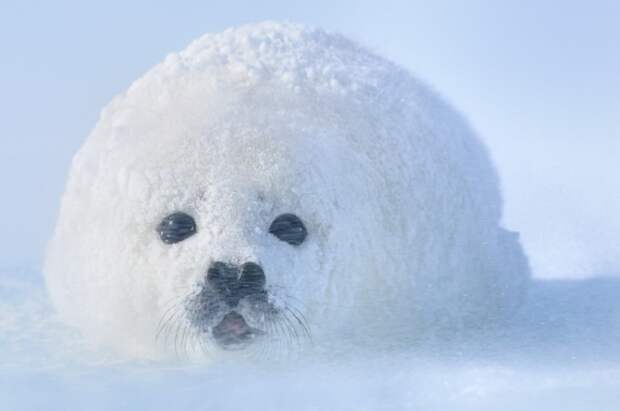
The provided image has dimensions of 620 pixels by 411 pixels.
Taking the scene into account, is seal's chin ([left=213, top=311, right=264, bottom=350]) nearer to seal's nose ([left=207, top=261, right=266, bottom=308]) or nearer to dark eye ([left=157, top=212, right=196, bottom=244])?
seal's nose ([left=207, top=261, right=266, bottom=308])

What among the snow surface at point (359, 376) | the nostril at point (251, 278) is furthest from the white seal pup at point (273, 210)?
the snow surface at point (359, 376)

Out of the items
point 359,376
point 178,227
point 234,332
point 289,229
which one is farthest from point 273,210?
point 359,376

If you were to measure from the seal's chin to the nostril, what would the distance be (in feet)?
0.43

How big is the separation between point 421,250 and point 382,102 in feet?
2.30

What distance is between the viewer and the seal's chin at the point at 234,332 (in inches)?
174

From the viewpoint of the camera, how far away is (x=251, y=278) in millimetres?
4328

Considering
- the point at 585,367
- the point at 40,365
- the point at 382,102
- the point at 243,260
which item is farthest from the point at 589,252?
the point at 40,365

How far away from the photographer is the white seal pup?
4496 mm

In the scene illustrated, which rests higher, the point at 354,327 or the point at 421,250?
the point at 421,250

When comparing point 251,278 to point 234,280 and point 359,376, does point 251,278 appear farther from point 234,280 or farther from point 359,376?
point 359,376

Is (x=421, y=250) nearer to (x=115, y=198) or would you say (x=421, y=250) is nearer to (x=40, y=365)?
(x=115, y=198)

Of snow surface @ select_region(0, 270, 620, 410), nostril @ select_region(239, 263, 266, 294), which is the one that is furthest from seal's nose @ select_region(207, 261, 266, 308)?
snow surface @ select_region(0, 270, 620, 410)

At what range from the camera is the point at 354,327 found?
191 inches

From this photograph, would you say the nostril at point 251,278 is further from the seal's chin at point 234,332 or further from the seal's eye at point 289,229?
the seal's eye at point 289,229
